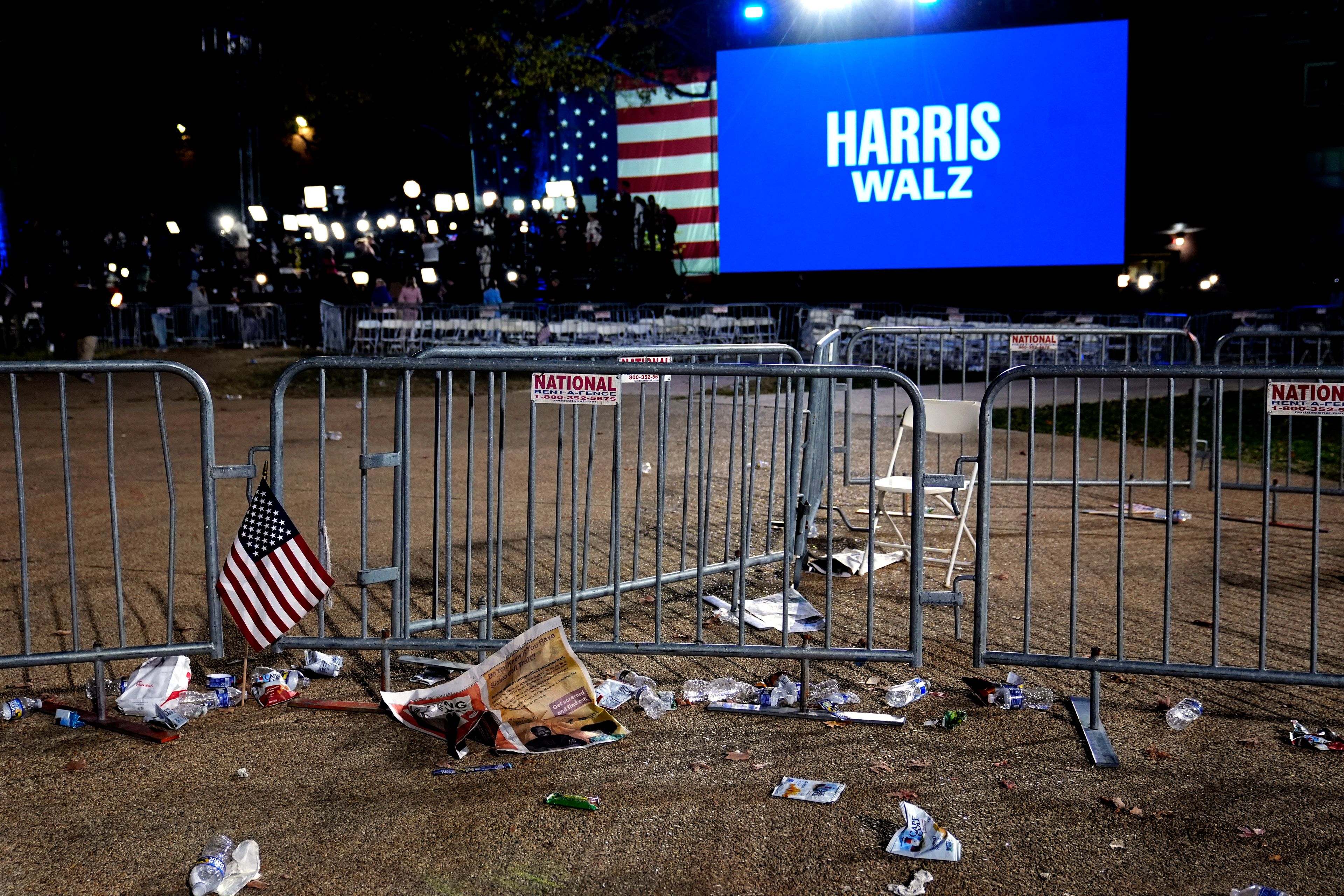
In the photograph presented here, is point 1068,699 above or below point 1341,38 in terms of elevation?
below

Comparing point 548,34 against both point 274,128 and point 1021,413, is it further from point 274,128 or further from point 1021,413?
point 1021,413

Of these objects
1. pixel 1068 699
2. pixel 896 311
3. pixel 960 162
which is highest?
pixel 960 162

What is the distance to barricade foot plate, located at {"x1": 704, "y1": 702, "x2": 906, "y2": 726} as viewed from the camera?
15.5ft

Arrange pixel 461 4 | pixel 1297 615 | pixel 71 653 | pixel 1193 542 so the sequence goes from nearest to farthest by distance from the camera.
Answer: pixel 71 653 → pixel 1297 615 → pixel 1193 542 → pixel 461 4

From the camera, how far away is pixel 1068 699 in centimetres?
496

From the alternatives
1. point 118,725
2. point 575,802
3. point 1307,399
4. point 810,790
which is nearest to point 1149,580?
point 1307,399

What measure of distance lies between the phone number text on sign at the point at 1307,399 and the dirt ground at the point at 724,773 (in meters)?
1.29

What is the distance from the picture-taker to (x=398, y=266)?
27.6 metres

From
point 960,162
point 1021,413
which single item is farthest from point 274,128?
point 1021,413

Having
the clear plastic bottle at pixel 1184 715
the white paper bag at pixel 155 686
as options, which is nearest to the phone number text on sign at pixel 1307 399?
the clear plastic bottle at pixel 1184 715

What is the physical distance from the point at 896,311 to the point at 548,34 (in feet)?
41.8

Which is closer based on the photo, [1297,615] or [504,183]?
[1297,615]

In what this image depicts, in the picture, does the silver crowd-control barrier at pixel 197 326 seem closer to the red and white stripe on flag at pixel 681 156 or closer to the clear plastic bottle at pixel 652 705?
the red and white stripe on flag at pixel 681 156

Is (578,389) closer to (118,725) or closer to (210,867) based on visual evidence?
(118,725)
